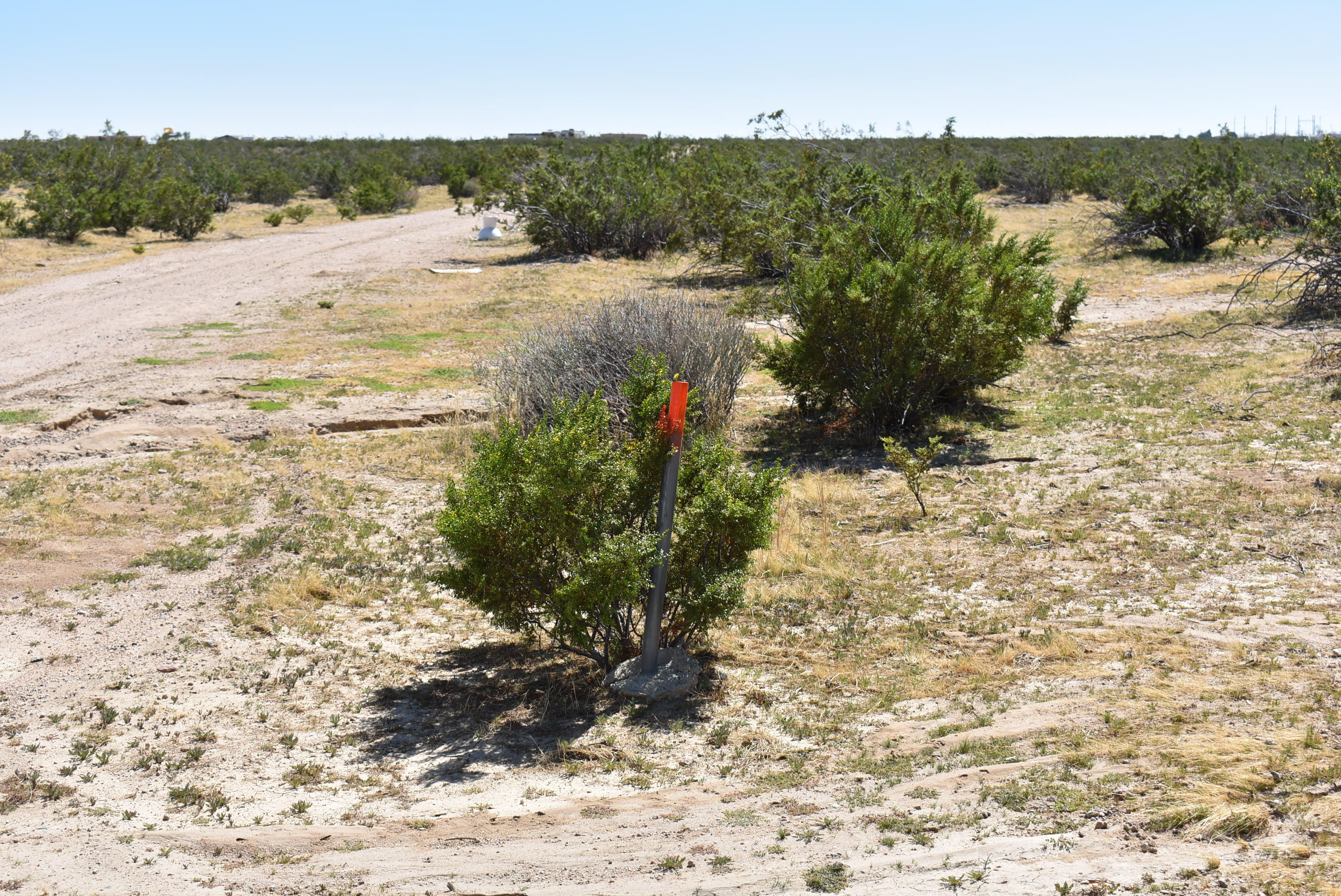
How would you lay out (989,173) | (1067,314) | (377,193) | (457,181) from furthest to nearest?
(457,181) < (989,173) < (377,193) < (1067,314)

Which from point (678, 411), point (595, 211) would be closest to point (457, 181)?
point (595, 211)

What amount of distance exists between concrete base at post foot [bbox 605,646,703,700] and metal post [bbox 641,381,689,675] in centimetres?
5

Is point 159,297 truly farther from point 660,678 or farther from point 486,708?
point 660,678

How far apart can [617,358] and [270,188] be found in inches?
1191

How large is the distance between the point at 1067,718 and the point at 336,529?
538cm

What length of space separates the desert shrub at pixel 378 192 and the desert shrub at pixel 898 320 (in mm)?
26453

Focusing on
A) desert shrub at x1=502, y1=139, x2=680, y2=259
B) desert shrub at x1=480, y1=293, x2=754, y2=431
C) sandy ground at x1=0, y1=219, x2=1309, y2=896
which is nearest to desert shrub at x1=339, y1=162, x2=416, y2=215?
desert shrub at x1=502, y1=139, x2=680, y2=259

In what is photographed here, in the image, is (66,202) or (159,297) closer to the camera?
(159,297)

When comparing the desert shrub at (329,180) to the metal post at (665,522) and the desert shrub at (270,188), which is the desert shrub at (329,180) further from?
the metal post at (665,522)

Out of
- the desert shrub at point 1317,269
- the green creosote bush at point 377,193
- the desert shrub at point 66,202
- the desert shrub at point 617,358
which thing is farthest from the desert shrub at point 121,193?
the desert shrub at point 1317,269

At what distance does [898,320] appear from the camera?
10.2m

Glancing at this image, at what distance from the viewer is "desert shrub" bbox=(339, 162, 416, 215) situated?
3541 cm

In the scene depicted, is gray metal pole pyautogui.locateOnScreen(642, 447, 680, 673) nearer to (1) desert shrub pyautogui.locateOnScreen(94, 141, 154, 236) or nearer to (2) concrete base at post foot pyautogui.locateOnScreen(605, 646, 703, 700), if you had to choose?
(2) concrete base at post foot pyautogui.locateOnScreen(605, 646, 703, 700)

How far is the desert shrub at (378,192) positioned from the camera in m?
35.4
